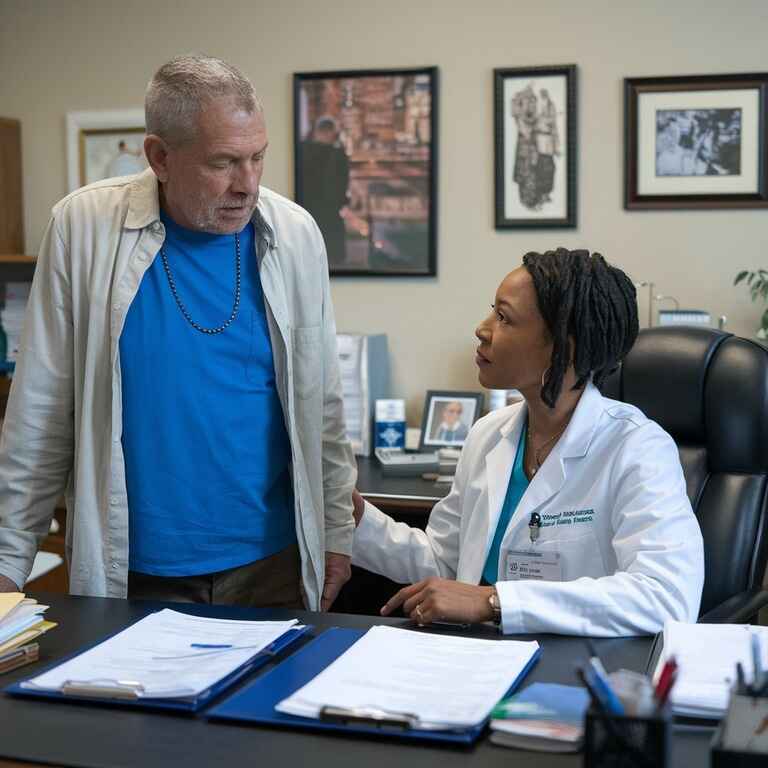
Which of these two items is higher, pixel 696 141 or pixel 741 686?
pixel 696 141

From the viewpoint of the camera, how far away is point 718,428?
7.10 ft

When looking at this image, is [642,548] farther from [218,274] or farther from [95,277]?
[95,277]

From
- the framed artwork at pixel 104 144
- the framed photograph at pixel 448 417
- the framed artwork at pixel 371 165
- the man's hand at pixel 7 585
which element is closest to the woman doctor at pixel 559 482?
the man's hand at pixel 7 585

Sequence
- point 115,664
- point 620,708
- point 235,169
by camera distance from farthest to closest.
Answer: point 235,169
point 115,664
point 620,708

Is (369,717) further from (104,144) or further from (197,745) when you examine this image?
(104,144)

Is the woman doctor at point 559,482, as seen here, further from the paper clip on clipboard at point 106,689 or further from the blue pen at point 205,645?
the paper clip on clipboard at point 106,689

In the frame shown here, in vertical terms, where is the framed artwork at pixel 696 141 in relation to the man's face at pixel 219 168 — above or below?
above

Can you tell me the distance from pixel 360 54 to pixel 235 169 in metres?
1.72

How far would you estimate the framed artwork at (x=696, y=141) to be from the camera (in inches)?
121

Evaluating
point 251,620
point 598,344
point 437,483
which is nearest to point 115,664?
point 251,620

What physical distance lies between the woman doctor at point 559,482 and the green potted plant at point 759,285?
4.15ft

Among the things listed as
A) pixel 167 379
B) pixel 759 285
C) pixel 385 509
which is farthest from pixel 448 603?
pixel 759 285

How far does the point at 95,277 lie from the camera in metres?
1.86

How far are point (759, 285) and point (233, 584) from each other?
185cm
